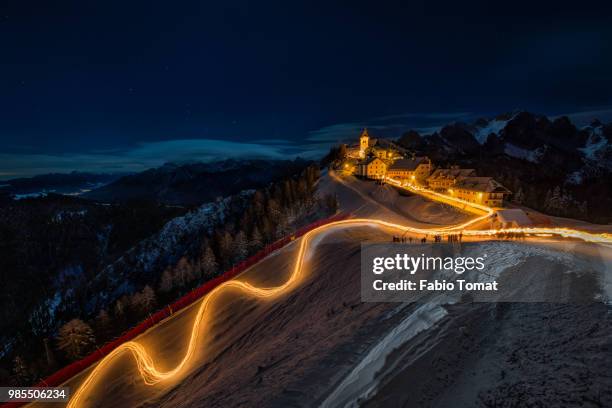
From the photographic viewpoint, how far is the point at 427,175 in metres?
81.5

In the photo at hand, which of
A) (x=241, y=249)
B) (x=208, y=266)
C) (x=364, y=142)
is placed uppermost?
(x=364, y=142)

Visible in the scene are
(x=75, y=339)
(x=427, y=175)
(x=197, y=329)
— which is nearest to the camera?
(x=197, y=329)

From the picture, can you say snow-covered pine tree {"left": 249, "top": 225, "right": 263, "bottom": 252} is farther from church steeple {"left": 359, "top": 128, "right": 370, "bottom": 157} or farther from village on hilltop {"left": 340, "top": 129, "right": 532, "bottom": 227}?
church steeple {"left": 359, "top": 128, "right": 370, "bottom": 157}

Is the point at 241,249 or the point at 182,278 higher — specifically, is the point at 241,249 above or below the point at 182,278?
above

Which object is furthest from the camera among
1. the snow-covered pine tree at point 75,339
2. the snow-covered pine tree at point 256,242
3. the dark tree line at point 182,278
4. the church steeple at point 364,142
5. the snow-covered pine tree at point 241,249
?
the church steeple at point 364,142

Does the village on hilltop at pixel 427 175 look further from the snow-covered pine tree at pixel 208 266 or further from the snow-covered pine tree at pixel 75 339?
the snow-covered pine tree at pixel 75 339

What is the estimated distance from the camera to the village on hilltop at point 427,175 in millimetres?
50938

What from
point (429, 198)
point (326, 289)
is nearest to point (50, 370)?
point (326, 289)

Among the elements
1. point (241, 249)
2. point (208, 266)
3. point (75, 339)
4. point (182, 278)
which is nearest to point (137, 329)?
point (75, 339)

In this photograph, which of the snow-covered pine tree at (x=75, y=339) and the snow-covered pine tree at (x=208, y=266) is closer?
the snow-covered pine tree at (x=75, y=339)

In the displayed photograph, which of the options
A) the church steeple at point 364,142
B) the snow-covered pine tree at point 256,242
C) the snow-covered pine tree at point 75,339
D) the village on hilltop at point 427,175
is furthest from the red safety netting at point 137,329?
the church steeple at point 364,142

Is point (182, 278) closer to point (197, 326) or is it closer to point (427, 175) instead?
point (197, 326)

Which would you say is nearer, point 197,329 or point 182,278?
point 197,329

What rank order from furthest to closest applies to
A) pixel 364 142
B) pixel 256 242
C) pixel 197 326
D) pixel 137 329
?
pixel 364 142, pixel 256 242, pixel 137 329, pixel 197 326
